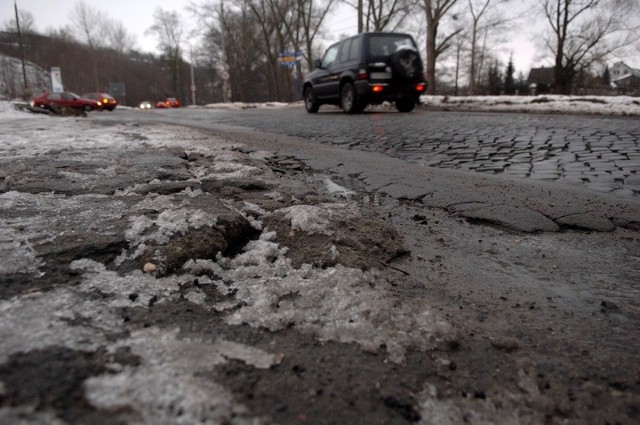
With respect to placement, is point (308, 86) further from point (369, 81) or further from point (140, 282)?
point (140, 282)

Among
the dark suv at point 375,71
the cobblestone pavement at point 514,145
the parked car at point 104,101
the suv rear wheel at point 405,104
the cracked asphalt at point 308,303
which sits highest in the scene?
the parked car at point 104,101

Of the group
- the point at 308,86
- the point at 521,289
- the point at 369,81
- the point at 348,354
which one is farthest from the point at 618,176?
the point at 308,86

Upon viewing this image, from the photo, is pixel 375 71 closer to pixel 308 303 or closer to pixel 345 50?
pixel 345 50

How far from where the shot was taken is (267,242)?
1.85 m

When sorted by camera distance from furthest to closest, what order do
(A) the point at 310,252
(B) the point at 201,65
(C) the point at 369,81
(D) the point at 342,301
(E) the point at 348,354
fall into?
1. (B) the point at 201,65
2. (C) the point at 369,81
3. (A) the point at 310,252
4. (D) the point at 342,301
5. (E) the point at 348,354

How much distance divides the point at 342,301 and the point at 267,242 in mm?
584

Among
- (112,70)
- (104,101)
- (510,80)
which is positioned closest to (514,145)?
(104,101)

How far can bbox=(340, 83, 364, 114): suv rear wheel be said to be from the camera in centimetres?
1031

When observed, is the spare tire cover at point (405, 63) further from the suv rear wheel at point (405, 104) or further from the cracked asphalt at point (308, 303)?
the cracked asphalt at point (308, 303)

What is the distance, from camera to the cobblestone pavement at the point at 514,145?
3.72 meters

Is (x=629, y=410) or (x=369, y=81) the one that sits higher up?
(x=369, y=81)

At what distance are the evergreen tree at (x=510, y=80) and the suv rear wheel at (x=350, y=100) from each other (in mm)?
36849

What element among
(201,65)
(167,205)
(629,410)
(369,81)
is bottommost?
(629,410)

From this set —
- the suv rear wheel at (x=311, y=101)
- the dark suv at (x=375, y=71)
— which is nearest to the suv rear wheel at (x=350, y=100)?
the dark suv at (x=375, y=71)
